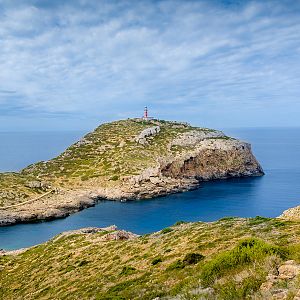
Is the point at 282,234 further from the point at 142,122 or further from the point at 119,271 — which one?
the point at 142,122

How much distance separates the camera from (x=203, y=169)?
130875 millimetres

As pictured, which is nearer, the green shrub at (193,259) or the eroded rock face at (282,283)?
the eroded rock face at (282,283)

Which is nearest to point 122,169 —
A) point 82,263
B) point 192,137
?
point 192,137

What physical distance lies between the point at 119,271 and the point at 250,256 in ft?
35.9

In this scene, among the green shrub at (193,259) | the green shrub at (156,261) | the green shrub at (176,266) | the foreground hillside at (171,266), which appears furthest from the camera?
the green shrub at (156,261)

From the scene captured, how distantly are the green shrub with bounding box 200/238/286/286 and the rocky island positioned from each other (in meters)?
77.3

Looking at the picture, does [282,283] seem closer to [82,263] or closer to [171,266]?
[171,266]

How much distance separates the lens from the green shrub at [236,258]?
14686 millimetres

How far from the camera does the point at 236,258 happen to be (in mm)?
15055

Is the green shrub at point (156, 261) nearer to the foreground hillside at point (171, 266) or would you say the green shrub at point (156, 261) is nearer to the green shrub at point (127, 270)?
the foreground hillside at point (171, 266)

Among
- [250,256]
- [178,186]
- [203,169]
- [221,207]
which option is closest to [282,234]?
[250,256]

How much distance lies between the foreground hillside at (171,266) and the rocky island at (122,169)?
53.8 m

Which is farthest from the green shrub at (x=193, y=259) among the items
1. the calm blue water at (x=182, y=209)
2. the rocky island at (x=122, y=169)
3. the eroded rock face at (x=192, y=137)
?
the eroded rock face at (x=192, y=137)

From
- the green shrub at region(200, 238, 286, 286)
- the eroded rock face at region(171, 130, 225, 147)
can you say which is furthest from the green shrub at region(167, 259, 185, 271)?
the eroded rock face at region(171, 130, 225, 147)
